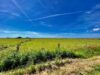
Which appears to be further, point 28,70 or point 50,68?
point 50,68

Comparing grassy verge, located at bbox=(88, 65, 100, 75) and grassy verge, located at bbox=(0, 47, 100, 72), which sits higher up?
grassy verge, located at bbox=(0, 47, 100, 72)

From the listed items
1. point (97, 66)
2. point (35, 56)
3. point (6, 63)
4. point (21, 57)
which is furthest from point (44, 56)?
point (97, 66)

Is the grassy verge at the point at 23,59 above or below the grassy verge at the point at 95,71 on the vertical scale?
above

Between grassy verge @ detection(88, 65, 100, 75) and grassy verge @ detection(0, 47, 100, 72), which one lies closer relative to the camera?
grassy verge @ detection(88, 65, 100, 75)

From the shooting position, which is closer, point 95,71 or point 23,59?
point 95,71

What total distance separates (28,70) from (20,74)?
2.12 ft

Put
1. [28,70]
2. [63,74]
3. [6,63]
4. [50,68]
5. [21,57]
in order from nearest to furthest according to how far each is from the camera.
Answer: [63,74] → [28,70] → [50,68] → [6,63] → [21,57]

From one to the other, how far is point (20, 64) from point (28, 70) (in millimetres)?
2613

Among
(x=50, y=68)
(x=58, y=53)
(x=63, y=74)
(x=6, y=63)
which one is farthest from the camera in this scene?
(x=58, y=53)

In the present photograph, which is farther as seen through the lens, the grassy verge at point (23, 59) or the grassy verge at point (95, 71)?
the grassy verge at point (23, 59)

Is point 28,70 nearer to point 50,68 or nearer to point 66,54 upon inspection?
point 50,68

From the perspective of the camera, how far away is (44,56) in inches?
575

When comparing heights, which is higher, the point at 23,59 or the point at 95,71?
the point at 23,59

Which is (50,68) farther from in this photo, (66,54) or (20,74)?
(66,54)
